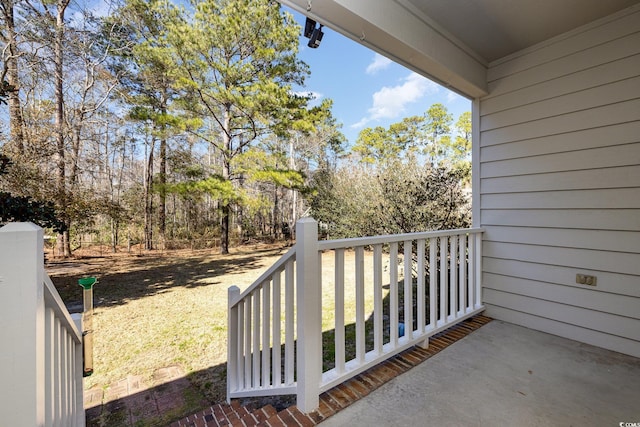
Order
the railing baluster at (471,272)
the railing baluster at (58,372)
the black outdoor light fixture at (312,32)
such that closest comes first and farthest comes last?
1. the railing baluster at (58,372)
2. the black outdoor light fixture at (312,32)
3. the railing baluster at (471,272)

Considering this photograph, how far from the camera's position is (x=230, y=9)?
314 inches

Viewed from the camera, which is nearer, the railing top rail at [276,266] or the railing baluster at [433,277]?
the railing top rail at [276,266]

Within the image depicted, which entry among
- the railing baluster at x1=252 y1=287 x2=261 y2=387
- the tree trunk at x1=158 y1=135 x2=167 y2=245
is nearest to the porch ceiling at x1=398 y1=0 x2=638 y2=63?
the railing baluster at x1=252 y1=287 x2=261 y2=387

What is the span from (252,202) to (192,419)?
7462 millimetres

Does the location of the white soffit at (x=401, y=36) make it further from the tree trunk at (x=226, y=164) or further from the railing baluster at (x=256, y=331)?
the tree trunk at (x=226, y=164)

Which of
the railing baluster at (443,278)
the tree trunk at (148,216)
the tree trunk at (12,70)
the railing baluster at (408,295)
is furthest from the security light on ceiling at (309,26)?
the tree trunk at (148,216)

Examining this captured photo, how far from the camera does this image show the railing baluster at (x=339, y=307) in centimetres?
157

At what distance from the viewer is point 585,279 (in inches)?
88.5

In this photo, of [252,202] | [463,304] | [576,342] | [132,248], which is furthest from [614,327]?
[132,248]

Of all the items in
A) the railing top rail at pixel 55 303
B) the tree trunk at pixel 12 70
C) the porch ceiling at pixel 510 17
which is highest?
the tree trunk at pixel 12 70

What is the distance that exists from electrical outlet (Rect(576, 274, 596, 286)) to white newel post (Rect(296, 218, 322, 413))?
7.44ft

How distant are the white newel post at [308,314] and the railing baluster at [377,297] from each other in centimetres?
45

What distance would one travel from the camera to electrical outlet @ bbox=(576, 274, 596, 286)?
2.21 meters

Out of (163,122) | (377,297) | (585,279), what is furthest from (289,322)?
(163,122)
